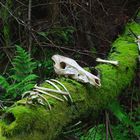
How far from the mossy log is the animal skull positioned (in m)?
0.05

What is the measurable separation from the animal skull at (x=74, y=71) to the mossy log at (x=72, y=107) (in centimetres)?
5

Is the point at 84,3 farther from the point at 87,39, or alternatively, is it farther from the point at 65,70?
the point at 65,70

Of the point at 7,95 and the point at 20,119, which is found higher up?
the point at 20,119

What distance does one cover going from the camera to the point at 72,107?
2.62 meters

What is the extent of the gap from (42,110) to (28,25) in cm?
245

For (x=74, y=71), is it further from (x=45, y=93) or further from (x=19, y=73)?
(x=19, y=73)

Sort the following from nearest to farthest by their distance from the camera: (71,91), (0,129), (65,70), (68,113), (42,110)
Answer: (0,129), (42,110), (68,113), (71,91), (65,70)

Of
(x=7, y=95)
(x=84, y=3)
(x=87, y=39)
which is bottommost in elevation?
(x=7, y=95)

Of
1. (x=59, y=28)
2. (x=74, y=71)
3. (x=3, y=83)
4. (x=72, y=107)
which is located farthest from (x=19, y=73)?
(x=72, y=107)

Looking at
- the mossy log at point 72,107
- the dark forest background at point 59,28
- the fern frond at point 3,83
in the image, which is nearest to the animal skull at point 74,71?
the mossy log at point 72,107

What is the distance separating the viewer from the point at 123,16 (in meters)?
5.37

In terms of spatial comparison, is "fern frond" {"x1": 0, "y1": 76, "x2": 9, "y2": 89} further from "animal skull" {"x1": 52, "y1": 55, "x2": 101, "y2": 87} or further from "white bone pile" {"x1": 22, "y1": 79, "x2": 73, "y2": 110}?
"white bone pile" {"x1": 22, "y1": 79, "x2": 73, "y2": 110}

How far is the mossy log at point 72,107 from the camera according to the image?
6.94 ft

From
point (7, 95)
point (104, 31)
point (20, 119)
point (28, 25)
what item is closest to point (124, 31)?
point (104, 31)
